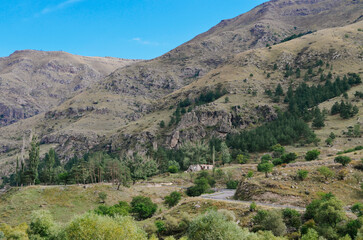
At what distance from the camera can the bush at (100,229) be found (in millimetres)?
31000

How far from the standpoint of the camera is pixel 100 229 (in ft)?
103

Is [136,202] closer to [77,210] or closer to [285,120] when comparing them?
[77,210]

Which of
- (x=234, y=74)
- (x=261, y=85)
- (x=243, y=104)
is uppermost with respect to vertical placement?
(x=234, y=74)

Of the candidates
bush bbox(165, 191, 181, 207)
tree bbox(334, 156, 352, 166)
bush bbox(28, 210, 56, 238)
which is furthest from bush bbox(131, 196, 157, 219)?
tree bbox(334, 156, 352, 166)

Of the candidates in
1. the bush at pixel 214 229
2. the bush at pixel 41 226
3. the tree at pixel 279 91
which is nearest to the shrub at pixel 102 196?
the bush at pixel 41 226

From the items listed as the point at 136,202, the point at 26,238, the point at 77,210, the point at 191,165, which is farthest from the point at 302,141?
the point at 26,238

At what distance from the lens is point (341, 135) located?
97938mm

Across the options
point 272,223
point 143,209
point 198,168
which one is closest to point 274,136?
point 198,168

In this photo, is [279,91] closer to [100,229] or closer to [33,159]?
[33,159]

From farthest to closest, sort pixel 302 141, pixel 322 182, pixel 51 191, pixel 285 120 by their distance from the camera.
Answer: pixel 285 120 < pixel 302 141 < pixel 51 191 < pixel 322 182

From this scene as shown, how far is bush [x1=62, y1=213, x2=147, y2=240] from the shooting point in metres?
31.0

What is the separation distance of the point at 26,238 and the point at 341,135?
328 ft

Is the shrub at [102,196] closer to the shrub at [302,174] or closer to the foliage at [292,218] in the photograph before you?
the foliage at [292,218]

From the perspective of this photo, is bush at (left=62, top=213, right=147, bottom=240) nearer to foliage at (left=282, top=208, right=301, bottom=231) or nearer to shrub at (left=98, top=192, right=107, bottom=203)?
foliage at (left=282, top=208, right=301, bottom=231)
